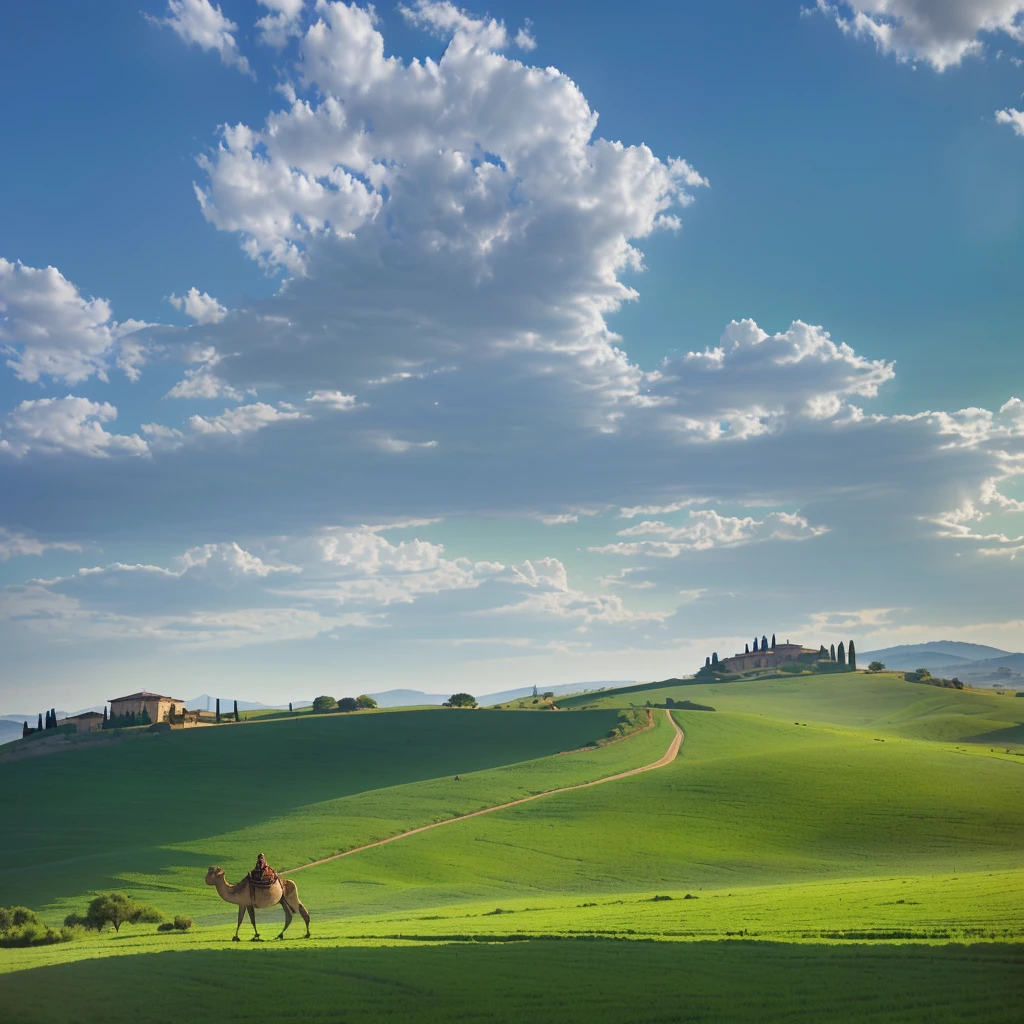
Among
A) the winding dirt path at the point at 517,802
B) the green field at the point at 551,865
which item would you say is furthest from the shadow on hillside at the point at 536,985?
the winding dirt path at the point at 517,802

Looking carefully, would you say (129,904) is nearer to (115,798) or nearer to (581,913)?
(581,913)

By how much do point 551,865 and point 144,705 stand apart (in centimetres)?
10038

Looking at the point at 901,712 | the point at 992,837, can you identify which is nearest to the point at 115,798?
the point at 992,837

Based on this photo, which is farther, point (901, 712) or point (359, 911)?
point (901, 712)

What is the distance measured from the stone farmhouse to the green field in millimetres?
16602

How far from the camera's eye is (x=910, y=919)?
102ft

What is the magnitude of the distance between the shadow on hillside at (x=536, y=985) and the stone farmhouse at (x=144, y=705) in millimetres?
125173

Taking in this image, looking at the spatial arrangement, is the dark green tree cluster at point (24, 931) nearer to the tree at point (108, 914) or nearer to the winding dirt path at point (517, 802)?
the tree at point (108, 914)

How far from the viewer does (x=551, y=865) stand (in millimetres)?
61031

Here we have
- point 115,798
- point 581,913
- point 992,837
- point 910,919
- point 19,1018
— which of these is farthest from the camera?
point 115,798

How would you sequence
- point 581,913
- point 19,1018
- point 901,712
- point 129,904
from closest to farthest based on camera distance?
point 19,1018
point 581,913
point 129,904
point 901,712

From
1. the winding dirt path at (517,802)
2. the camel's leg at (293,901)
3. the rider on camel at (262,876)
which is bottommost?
the winding dirt path at (517,802)

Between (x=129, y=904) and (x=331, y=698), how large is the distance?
464 ft

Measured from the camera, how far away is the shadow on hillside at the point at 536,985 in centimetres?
1984
